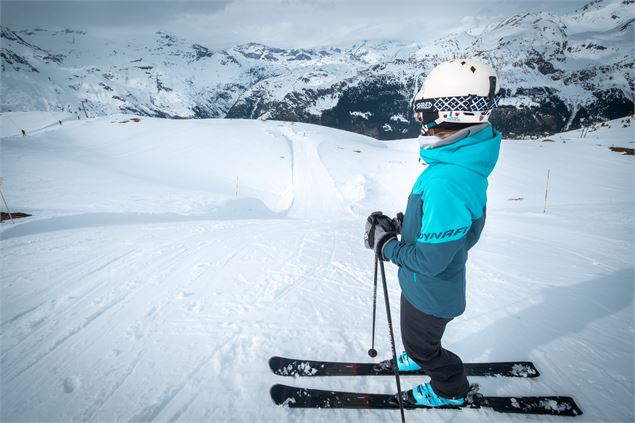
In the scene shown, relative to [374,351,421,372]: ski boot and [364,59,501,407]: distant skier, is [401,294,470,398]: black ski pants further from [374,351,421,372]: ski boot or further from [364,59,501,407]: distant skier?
[374,351,421,372]: ski boot

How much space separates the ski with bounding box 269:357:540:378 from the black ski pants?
2.68ft

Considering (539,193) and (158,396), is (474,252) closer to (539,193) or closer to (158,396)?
(158,396)

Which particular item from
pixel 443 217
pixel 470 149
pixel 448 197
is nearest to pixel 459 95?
pixel 470 149

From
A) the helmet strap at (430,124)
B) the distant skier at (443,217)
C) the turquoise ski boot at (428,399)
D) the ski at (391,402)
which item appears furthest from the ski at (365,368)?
the helmet strap at (430,124)

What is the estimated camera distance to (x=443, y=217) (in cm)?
197

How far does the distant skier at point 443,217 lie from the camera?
6.54ft

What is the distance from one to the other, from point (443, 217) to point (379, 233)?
71cm

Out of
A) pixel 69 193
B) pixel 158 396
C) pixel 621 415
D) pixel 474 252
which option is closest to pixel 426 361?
pixel 621 415

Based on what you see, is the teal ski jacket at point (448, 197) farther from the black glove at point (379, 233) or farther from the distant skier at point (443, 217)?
the black glove at point (379, 233)

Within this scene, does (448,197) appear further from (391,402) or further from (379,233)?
(391,402)

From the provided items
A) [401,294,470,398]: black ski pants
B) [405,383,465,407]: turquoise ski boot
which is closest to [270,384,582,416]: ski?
[405,383,465,407]: turquoise ski boot

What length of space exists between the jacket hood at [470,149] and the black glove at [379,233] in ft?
2.61

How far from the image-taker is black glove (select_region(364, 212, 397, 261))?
8.33ft

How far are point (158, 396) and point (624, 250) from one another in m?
10.0
